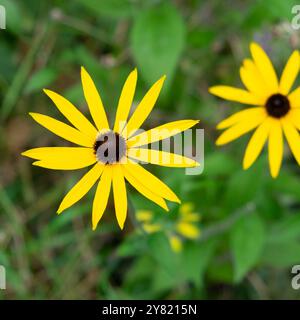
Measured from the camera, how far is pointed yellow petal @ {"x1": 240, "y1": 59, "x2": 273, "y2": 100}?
6.98 feet

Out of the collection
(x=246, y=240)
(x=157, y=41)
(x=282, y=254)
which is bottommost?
(x=282, y=254)

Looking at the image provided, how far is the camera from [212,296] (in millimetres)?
3170

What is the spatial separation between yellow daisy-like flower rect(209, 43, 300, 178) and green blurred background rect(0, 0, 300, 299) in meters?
0.40

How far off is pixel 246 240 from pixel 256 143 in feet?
2.01

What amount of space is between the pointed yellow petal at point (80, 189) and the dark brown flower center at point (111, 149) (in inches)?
1.3

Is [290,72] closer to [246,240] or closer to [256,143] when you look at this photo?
[256,143]

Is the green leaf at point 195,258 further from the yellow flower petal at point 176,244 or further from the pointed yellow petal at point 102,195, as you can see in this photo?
the pointed yellow petal at point 102,195

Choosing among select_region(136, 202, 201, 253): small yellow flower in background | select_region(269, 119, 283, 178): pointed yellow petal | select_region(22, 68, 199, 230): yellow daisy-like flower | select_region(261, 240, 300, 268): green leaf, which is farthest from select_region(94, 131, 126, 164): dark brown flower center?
select_region(261, 240, 300, 268): green leaf

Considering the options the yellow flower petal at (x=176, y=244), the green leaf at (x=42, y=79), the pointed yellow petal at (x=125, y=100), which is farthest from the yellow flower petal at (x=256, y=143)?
the green leaf at (x=42, y=79)

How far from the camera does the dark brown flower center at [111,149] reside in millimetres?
1829

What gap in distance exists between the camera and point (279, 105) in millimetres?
2113

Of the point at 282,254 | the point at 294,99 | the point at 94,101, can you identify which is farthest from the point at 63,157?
the point at 282,254
